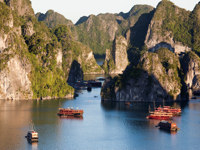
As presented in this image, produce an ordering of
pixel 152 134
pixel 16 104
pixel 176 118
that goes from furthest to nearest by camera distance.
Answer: pixel 16 104 < pixel 176 118 < pixel 152 134

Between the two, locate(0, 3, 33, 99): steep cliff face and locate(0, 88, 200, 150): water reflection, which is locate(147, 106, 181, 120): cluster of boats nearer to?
locate(0, 88, 200, 150): water reflection

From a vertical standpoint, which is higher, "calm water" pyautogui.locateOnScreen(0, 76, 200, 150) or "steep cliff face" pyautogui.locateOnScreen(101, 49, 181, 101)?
"steep cliff face" pyautogui.locateOnScreen(101, 49, 181, 101)

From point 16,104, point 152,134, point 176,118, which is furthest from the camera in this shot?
point 16,104

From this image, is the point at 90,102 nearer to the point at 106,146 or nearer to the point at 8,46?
the point at 8,46

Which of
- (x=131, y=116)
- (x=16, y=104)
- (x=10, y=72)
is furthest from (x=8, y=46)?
(x=131, y=116)

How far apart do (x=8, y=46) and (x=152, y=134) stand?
87.4 meters

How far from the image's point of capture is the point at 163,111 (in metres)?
166

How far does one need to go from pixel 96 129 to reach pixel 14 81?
66.7 m

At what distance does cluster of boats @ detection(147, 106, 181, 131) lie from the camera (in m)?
135

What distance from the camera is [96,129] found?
454 ft

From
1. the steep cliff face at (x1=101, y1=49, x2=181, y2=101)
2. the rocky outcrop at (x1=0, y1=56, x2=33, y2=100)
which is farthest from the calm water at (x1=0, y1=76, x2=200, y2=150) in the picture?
the steep cliff face at (x1=101, y1=49, x2=181, y2=101)

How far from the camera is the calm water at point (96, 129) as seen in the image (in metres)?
117

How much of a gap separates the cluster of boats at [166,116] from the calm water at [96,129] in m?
2.22

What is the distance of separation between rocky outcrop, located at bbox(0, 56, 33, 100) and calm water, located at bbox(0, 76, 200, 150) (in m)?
7.78
